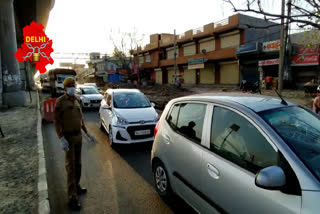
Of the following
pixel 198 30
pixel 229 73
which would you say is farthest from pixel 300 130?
pixel 198 30

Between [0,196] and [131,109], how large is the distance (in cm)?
384

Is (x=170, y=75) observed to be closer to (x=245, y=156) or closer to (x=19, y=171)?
(x=19, y=171)

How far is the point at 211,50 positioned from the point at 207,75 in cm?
379

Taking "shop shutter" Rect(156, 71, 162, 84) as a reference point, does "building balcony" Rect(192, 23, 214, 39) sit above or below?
above

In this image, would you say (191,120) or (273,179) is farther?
(191,120)

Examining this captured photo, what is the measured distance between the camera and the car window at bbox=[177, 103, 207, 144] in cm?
289

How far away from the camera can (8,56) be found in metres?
14.1

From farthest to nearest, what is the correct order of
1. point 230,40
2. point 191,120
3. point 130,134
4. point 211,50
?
point 211,50, point 230,40, point 130,134, point 191,120

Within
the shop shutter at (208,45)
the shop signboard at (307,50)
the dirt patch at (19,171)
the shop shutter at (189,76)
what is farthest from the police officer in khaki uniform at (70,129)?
the shop shutter at (189,76)

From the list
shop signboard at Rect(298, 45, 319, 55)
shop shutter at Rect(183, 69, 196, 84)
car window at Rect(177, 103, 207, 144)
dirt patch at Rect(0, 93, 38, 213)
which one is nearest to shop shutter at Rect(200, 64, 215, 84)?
shop shutter at Rect(183, 69, 196, 84)

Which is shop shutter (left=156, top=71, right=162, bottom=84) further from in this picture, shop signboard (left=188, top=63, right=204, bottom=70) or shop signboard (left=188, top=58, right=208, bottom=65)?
shop signboard (left=188, top=58, right=208, bottom=65)

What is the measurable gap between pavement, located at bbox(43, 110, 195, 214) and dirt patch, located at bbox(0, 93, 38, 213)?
32cm

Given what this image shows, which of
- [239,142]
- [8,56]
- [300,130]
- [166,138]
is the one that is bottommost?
[166,138]

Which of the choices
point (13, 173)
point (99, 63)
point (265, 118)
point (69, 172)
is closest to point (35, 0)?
point (13, 173)
